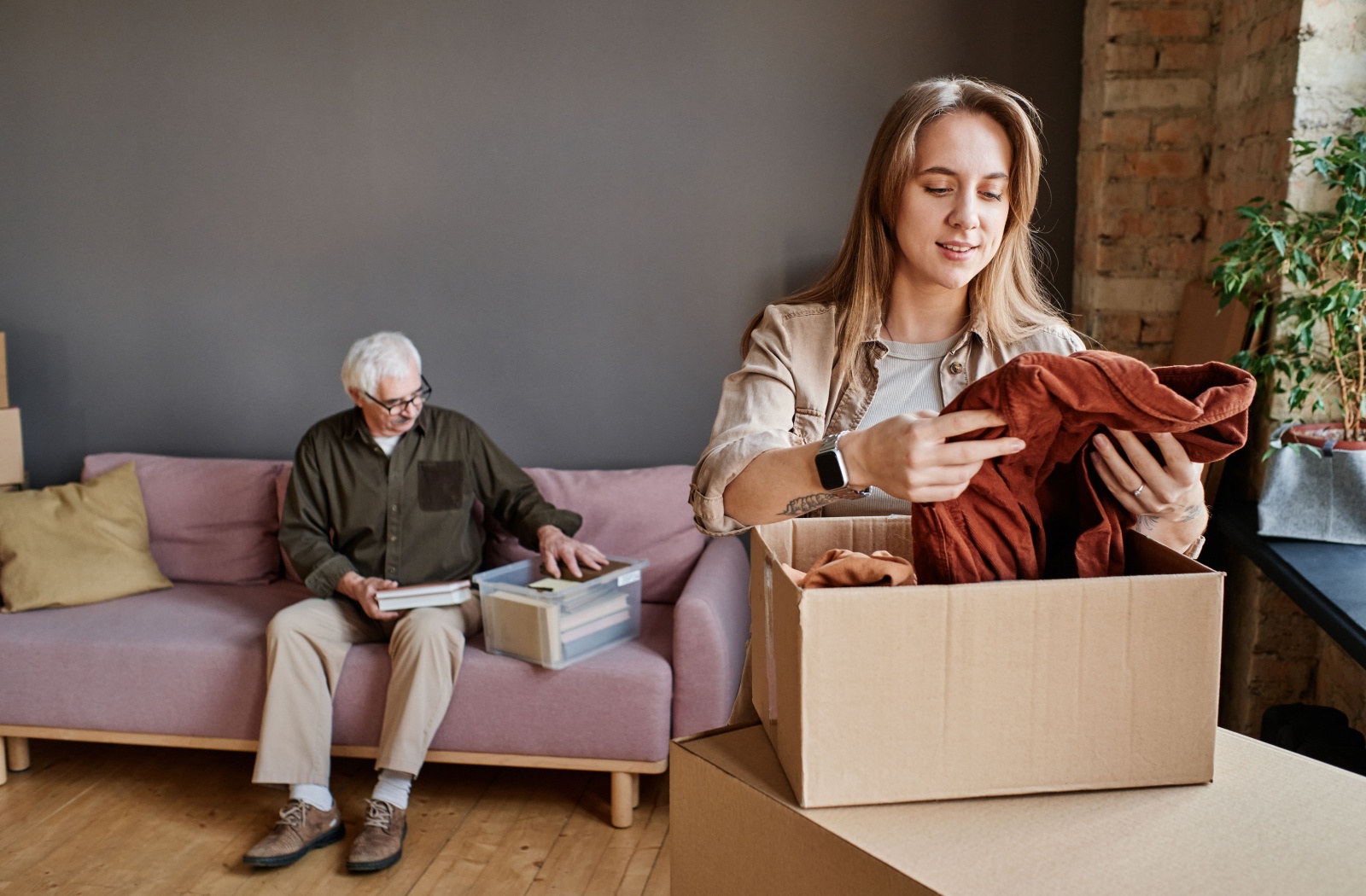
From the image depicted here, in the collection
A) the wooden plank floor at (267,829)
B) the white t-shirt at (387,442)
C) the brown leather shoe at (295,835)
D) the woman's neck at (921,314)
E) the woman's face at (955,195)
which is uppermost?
the woman's face at (955,195)

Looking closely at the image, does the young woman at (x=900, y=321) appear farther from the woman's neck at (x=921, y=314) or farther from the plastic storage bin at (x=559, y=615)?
the plastic storage bin at (x=559, y=615)

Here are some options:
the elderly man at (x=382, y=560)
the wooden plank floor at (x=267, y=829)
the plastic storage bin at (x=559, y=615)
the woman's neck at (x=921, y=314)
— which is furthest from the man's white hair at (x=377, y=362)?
the woman's neck at (x=921, y=314)

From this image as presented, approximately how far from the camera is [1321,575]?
1.85 m

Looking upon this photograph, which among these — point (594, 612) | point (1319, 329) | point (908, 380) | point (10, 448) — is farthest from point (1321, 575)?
point (10, 448)

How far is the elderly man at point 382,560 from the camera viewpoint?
2.72 m

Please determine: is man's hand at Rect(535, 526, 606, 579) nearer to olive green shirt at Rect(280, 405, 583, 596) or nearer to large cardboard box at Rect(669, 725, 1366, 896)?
olive green shirt at Rect(280, 405, 583, 596)

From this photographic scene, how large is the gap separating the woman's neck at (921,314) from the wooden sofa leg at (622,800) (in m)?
1.79

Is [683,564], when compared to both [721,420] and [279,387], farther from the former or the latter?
[721,420]

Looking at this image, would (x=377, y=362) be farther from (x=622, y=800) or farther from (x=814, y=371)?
(x=814, y=371)

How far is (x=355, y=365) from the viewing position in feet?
9.95

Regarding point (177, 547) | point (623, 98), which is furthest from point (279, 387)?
point (623, 98)

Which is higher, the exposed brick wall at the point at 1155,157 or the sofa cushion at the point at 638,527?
the exposed brick wall at the point at 1155,157

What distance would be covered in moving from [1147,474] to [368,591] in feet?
7.82

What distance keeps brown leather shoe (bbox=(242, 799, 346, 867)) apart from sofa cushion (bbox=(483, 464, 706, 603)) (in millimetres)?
901
